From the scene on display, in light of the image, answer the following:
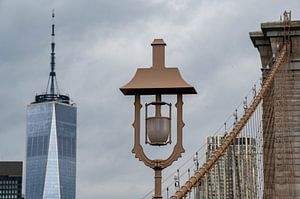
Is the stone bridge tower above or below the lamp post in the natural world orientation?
above

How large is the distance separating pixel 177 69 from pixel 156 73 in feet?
0.69

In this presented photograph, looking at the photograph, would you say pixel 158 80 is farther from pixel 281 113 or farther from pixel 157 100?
pixel 281 113

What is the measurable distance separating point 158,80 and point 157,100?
0.20 m

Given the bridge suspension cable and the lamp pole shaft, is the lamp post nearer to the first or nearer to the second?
the lamp pole shaft

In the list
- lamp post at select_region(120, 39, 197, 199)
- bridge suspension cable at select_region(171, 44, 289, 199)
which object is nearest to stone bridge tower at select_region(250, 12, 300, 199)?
bridge suspension cable at select_region(171, 44, 289, 199)

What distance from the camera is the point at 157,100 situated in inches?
344

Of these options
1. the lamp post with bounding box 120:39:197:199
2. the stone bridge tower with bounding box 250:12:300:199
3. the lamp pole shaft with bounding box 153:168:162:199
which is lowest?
the lamp pole shaft with bounding box 153:168:162:199

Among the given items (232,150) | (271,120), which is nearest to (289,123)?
(271,120)

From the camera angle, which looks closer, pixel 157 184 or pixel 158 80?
pixel 157 184

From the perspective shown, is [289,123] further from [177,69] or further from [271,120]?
[177,69]

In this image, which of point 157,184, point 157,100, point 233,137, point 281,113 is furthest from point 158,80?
point 281,113

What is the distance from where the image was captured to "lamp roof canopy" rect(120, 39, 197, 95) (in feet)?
28.5

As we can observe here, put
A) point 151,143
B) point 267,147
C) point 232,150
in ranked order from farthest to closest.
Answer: point 267,147 → point 232,150 → point 151,143

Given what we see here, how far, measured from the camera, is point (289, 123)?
74.4ft
